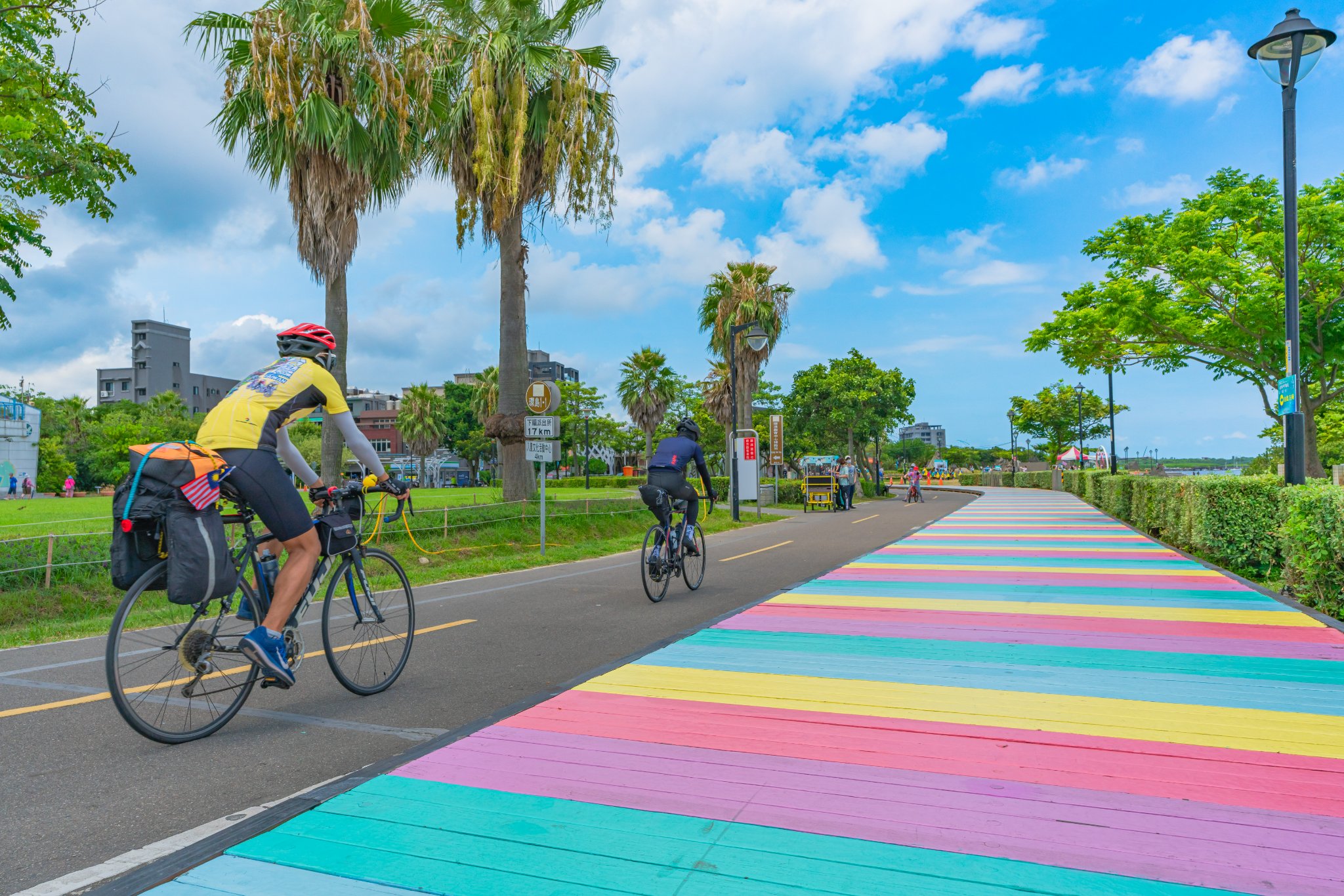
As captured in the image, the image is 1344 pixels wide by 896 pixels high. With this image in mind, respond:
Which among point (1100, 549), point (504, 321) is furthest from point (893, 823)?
point (504, 321)

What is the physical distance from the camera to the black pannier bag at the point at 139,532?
3.69 metres

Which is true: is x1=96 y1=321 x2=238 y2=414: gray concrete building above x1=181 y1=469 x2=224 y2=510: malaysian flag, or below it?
above

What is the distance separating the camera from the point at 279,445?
4.64m

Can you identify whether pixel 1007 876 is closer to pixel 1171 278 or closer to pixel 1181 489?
pixel 1181 489

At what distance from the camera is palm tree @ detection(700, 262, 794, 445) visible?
1474 inches

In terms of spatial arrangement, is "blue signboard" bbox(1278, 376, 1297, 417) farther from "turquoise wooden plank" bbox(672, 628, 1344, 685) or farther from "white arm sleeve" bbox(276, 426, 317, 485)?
"white arm sleeve" bbox(276, 426, 317, 485)

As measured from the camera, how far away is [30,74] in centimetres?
984

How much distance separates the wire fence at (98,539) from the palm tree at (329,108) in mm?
3128

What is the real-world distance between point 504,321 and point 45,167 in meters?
9.49

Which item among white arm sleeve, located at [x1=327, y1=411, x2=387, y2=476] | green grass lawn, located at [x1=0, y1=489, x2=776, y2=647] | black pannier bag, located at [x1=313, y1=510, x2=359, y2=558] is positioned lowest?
green grass lawn, located at [x1=0, y1=489, x2=776, y2=647]

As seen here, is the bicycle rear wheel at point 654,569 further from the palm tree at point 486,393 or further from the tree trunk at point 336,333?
the palm tree at point 486,393

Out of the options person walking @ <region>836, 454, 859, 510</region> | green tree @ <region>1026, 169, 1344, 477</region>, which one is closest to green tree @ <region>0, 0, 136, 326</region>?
green tree @ <region>1026, 169, 1344, 477</region>

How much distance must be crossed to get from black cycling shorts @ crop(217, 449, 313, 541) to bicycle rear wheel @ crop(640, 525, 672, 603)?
4630 millimetres

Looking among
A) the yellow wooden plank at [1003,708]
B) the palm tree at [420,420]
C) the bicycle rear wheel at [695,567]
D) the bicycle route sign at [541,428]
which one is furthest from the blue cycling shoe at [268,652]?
the palm tree at [420,420]
